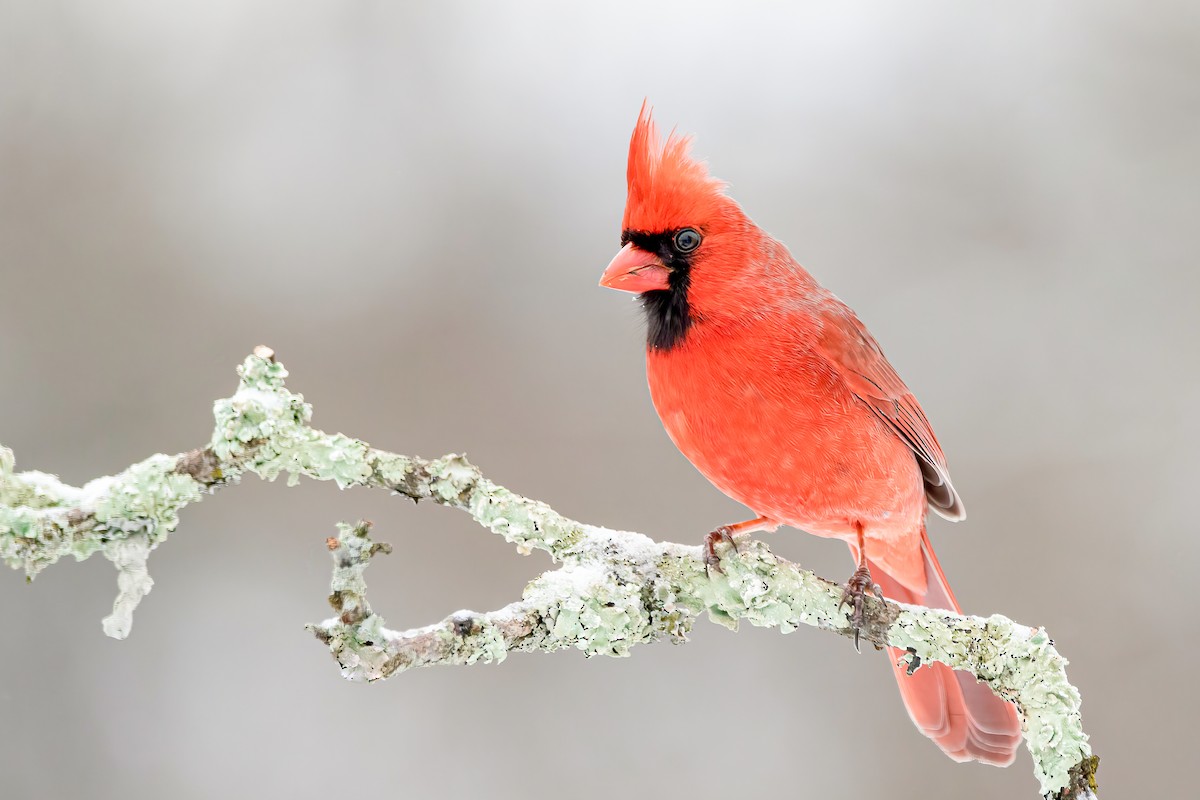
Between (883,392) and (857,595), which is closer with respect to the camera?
(857,595)

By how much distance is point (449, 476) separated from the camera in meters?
1.31

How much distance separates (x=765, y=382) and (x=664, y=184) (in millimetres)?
394

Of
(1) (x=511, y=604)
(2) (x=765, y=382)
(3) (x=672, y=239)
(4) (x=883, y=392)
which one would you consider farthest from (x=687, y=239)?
(1) (x=511, y=604)

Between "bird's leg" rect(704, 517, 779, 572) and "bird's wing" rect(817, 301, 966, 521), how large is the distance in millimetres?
297

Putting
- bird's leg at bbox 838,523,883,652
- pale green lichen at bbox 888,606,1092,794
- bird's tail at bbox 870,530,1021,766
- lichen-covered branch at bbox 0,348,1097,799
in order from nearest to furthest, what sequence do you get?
lichen-covered branch at bbox 0,348,1097,799, pale green lichen at bbox 888,606,1092,794, bird's leg at bbox 838,523,883,652, bird's tail at bbox 870,530,1021,766

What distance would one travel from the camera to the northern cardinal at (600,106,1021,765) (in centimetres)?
169

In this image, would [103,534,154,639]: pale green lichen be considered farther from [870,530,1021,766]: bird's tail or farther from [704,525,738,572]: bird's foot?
[870,530,1021,766]: bird's tail

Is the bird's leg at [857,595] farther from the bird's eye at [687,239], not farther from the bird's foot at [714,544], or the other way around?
the bird's eye at [687,239]

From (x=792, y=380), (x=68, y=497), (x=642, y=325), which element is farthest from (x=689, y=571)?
(x=68, y=497)

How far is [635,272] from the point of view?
5.89ft

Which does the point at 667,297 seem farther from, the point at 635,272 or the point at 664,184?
the point at 664,184

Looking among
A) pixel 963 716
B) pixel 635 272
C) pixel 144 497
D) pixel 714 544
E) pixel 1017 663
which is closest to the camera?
pixel 144 497

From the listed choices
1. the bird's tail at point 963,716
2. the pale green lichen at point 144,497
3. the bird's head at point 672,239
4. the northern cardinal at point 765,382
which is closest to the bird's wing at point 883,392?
the northern cardinal at point 765,382

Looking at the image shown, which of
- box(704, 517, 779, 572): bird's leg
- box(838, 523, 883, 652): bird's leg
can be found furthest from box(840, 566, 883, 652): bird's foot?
box(704, 517, 779, 572): bird's leg
